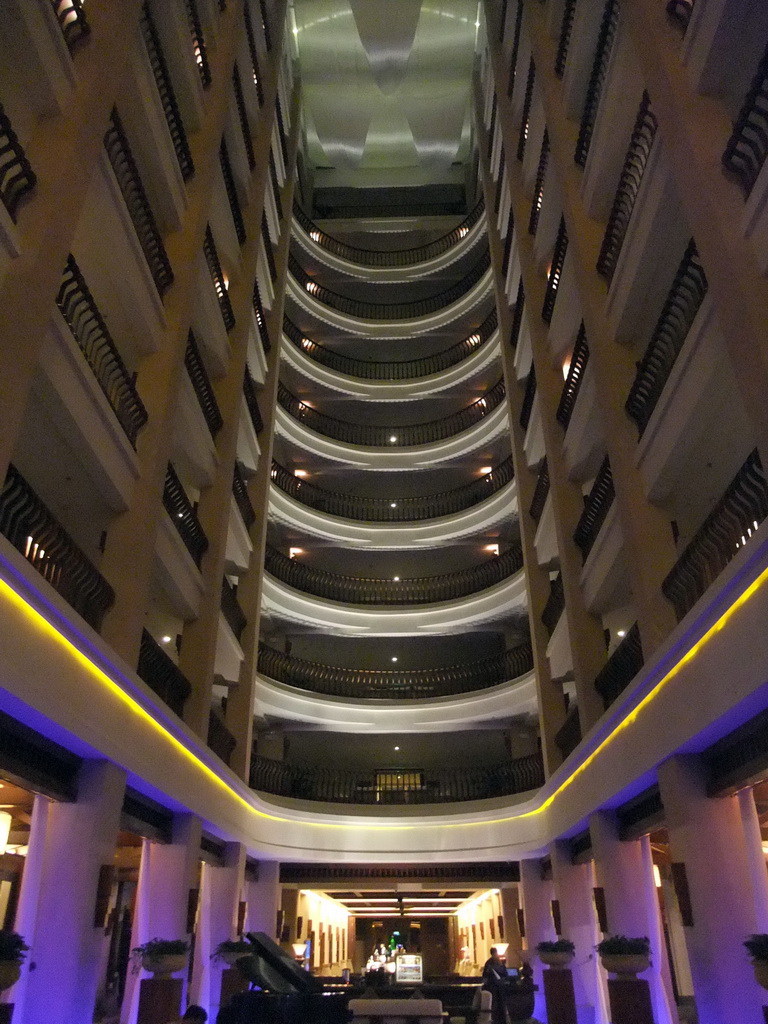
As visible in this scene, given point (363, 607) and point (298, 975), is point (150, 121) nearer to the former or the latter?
point (298, 975)

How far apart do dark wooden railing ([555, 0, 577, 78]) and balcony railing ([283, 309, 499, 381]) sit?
8.93 metres

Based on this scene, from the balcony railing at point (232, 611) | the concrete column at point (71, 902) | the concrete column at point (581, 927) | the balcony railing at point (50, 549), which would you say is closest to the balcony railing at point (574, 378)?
the balcony railing at point (232, 611)

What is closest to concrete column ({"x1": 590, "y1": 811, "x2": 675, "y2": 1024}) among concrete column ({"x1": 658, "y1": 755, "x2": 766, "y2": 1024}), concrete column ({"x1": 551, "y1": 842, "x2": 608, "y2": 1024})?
concrete column ({"x1": 551, "y1": 842, "x2": 608, "y2": 1024})

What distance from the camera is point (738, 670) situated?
20.4 feet

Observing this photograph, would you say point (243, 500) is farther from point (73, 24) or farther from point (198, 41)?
point (73, 24)

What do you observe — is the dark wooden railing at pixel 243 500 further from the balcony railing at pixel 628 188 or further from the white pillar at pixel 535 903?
the white pillar at pixel 535 903

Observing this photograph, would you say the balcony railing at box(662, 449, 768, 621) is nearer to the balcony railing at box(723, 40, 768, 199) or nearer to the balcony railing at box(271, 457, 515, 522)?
the balcony railing at box(723, 40, 768, 199)

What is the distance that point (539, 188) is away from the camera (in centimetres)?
1759

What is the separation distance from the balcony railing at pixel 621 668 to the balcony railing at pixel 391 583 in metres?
8.91

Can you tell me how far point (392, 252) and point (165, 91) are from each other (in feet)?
58.4

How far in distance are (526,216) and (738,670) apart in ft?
52.7

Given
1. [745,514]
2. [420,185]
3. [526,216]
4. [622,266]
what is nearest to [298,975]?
[745,514]

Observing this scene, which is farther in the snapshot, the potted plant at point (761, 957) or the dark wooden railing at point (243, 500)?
the dark wooden railing at point (243, 500)

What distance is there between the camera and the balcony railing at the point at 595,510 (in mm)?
12062
